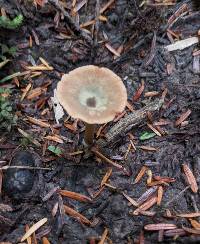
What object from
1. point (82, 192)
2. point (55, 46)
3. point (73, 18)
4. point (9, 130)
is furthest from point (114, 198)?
point (73, 18)

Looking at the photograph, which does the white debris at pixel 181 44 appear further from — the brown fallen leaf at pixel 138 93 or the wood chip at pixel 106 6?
the wood chip at pixel 106 6

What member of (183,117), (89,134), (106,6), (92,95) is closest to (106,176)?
(89,134)

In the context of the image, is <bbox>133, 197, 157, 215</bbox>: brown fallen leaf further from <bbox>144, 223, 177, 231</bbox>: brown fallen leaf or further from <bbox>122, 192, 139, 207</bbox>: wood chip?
<bbox>144, 223, 177, 231</bbox>: brown fallen leaf

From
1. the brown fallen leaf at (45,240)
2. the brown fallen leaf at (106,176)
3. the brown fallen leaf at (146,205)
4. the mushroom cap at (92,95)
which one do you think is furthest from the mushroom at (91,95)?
the brown fallen leaf at (45,240)

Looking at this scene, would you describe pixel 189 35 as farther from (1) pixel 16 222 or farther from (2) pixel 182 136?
(1) pixel 16 222

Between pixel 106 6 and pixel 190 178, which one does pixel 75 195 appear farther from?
pixel 106 6

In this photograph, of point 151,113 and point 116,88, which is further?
point 151,113

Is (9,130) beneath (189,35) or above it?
beneath
